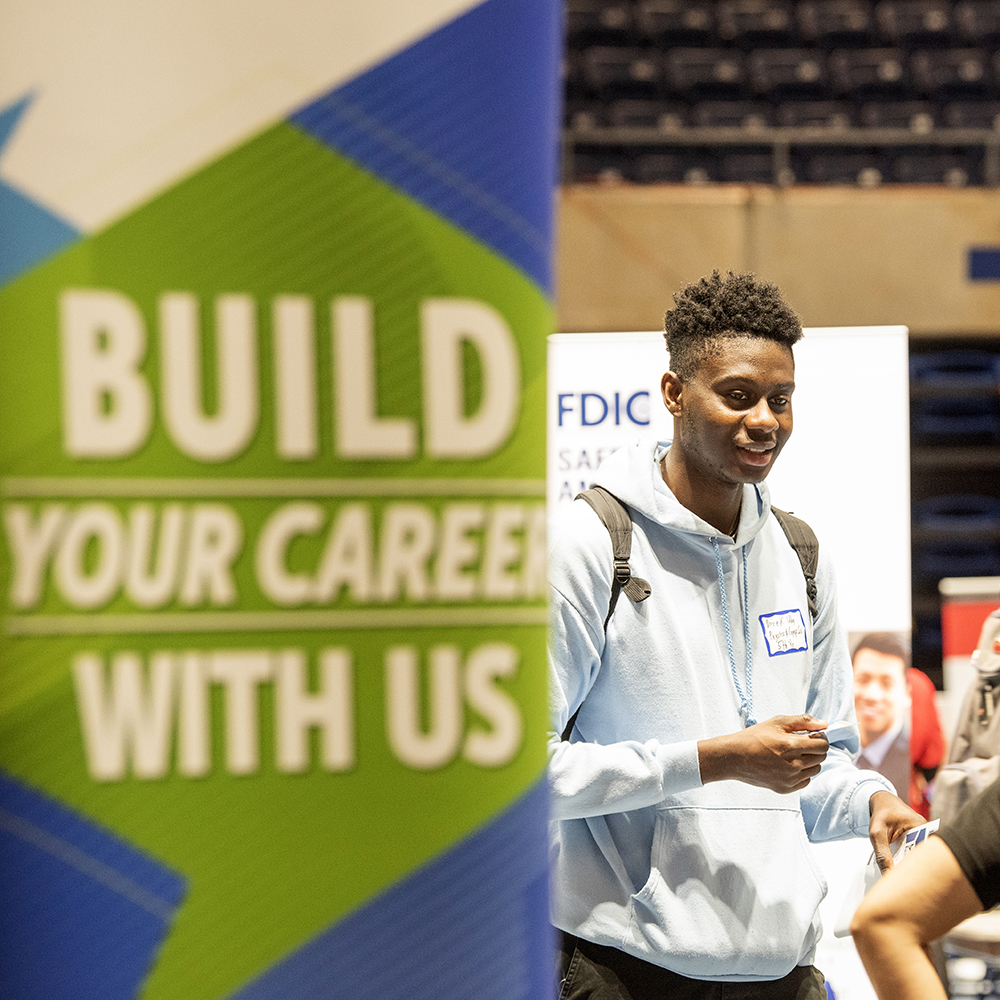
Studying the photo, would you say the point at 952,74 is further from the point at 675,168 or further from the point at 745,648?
the point at 745,648

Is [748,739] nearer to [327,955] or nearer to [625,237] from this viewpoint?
[327,955]

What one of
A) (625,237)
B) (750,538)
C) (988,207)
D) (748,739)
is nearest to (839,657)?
(750,538)

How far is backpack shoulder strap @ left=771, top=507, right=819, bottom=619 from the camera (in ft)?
6.06

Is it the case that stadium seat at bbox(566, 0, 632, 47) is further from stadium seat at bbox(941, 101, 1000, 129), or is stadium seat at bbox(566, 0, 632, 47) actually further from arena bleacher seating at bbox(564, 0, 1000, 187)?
stadium seat at bbox(941, 101, 1000, 129)

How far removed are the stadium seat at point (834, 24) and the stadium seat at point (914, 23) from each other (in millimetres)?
126

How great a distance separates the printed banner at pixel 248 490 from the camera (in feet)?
2.23

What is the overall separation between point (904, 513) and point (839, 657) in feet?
3.59

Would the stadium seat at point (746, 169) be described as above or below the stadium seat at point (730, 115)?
below

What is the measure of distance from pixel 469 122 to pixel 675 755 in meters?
1.01

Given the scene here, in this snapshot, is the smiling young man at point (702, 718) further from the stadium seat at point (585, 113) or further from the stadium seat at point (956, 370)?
the stadium seat at point (585, 113)

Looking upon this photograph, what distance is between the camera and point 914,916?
122cm

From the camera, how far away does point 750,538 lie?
1780mm

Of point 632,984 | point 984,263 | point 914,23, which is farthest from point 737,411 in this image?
point 914,23

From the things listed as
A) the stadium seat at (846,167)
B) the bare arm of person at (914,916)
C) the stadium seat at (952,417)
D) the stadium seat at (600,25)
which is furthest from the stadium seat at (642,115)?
the bare arm of person at (914,916)
